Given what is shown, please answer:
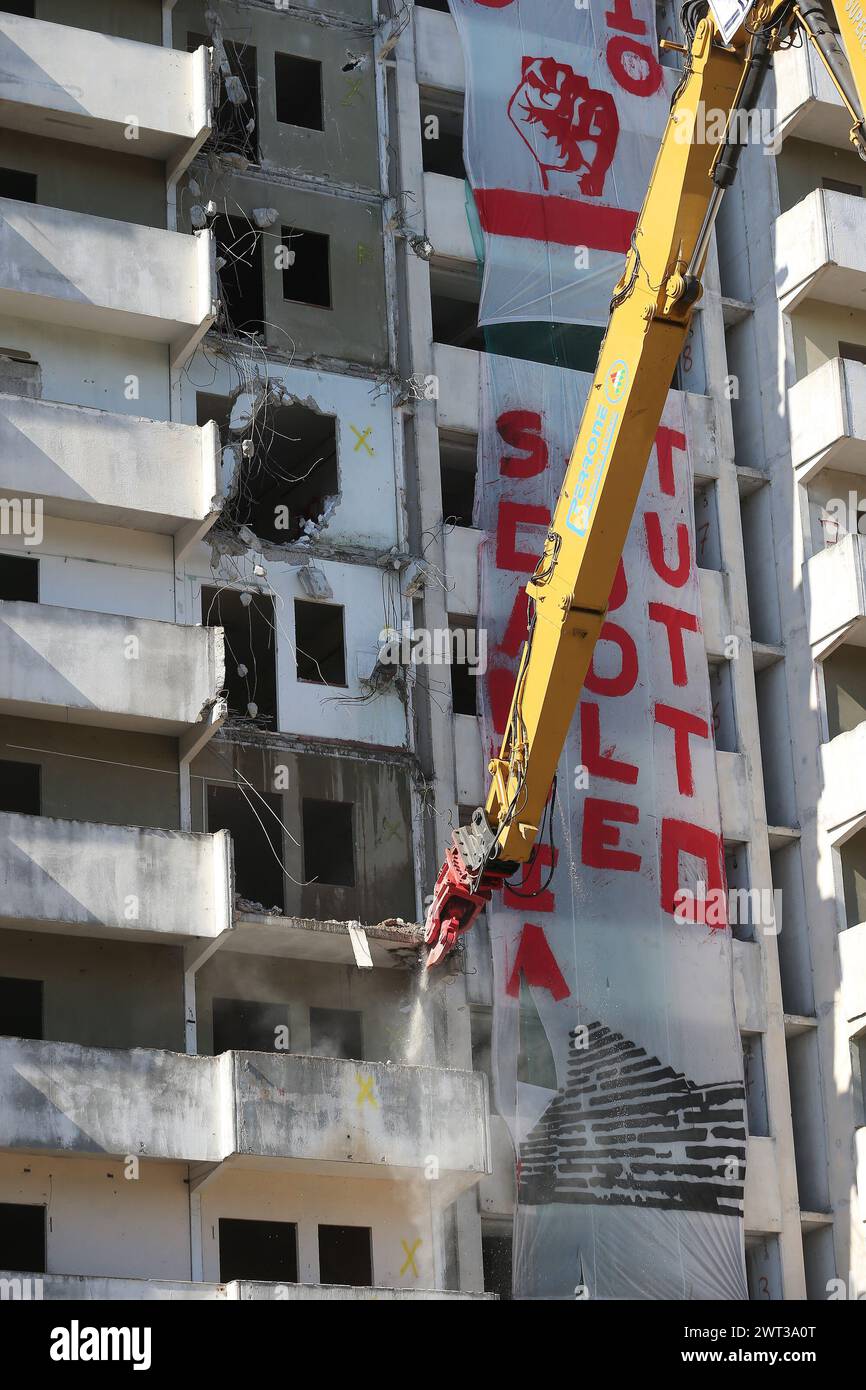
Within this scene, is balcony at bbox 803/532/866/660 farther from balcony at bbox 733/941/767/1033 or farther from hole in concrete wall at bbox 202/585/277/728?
hole in concrete wall at bbox 202/585/277/728

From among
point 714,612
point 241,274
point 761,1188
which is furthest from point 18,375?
point 761,1188

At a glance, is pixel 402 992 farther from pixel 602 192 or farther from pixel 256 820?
pixel 602 192

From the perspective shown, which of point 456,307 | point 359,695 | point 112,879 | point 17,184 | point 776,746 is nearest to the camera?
point 112,879

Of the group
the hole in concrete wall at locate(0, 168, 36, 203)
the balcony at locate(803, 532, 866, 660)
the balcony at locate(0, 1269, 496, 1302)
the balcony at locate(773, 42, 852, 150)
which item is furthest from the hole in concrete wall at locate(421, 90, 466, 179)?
the balcony at locate(0, 1269, 496, 1302)

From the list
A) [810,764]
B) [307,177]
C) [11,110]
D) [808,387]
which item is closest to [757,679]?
[810,764]

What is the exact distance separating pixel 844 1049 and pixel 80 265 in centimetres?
1555

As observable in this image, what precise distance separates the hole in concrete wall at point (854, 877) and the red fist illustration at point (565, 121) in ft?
35.2

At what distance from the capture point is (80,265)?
3462 cm

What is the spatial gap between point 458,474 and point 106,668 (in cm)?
876

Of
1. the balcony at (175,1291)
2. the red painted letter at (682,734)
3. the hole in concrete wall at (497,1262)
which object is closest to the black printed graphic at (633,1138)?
the hole in concrete wall at (497,1262)

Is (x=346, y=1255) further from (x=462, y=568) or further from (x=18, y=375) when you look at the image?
(x=18, y=375)

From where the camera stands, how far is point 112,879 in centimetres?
3159

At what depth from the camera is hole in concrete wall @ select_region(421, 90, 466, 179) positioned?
132 ft

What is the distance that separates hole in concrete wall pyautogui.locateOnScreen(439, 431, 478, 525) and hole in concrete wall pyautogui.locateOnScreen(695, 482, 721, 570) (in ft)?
11.8
